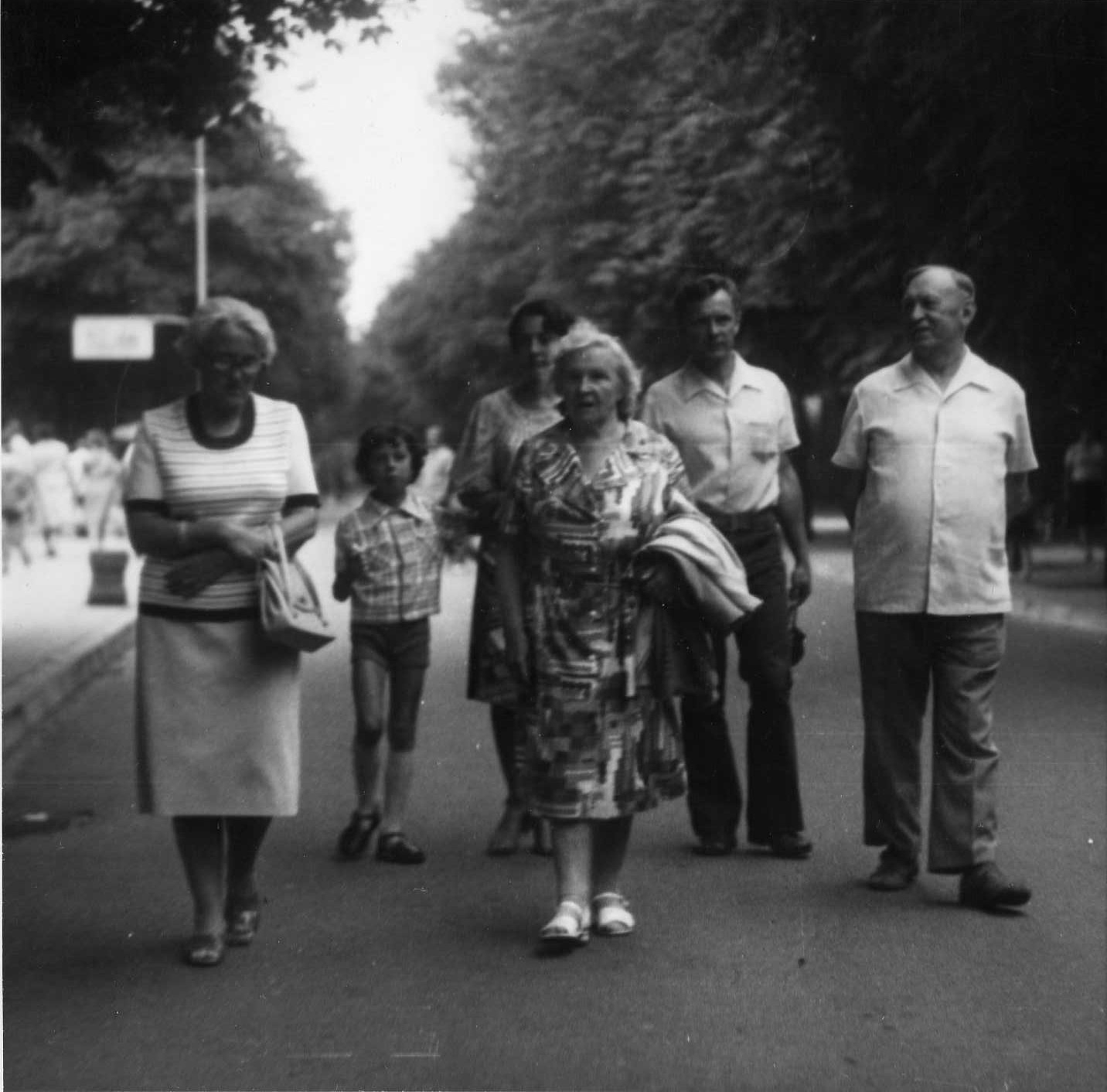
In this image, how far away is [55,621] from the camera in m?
17.0

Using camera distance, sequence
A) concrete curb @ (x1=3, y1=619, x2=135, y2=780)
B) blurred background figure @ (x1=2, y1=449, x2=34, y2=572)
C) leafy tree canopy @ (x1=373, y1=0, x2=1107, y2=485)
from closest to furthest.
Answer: leafy tree canopy @ (x1=373, y1=0, x2=1107, y2=485) < concrete curb @ (x1=3, y1=619, x2=135, y2=780) < blurred background figure @ (x1=2, y1=449, x2=34, y2=572)

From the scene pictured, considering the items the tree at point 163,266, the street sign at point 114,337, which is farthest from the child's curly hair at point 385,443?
the tree at point 163,266

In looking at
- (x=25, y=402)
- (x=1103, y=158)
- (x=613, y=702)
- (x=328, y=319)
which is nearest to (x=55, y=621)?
(x=1103, y=158)

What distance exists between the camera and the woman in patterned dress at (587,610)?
18.4ft

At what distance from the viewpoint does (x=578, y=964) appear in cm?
540

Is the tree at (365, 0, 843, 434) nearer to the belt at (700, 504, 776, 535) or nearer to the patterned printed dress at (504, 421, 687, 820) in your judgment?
the belt at (700, 504, 776, 535)

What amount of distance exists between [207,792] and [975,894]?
88.5 inches

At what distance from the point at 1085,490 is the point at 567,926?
1774 centimetres

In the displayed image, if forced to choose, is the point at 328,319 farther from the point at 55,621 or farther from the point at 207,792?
the point at 207,792

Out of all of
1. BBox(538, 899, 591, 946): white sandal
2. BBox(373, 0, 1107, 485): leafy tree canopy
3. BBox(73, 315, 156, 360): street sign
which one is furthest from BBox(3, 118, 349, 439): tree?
BBox(538, 899, 591, 946): white sandal

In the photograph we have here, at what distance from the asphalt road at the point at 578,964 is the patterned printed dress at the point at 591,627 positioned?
45cm

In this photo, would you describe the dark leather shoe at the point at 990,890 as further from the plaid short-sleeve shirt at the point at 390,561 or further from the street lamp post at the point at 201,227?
the street lamp post at the point at 201,227

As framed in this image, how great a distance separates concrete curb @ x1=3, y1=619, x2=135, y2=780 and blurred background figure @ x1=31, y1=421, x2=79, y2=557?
8742 millimetres

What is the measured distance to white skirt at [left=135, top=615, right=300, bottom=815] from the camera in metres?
5.42
